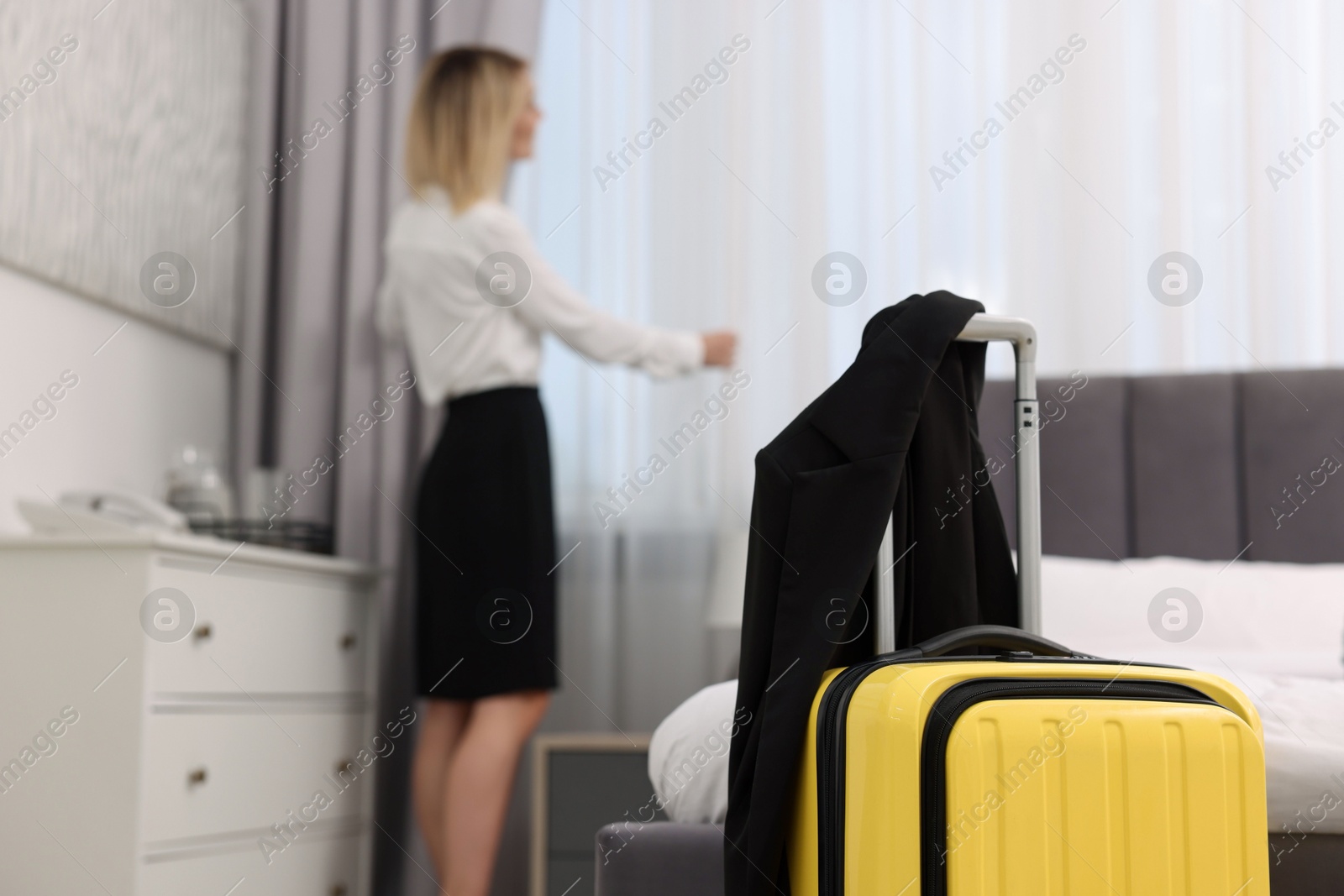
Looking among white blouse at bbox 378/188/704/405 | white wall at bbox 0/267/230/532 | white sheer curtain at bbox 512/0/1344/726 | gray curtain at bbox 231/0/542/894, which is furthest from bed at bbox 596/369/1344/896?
white wall at bbox 0/267/230/532

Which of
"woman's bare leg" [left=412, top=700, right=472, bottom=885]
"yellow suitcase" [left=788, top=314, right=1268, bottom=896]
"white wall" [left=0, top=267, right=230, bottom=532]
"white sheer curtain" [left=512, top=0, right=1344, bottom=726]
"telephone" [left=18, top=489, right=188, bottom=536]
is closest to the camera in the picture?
"yellow suitcase" [left=788, top=314, right=1268, bottom=896]

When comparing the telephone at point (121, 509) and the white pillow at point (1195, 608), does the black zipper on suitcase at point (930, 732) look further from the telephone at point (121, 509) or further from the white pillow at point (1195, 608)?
the telephone at point (121, 509)

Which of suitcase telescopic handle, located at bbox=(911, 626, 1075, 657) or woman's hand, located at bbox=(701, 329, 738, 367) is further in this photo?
woman's hand, located at bbox=(701, 329, 738, 367)

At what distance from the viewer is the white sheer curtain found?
8.64ft

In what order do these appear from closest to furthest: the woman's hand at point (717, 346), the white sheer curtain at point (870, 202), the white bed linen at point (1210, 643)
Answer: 1. the white bed linen at point (1210, 643)
2. the woman's hand at point (717, 346)
3. the white sheer curtain at point (870, 202)

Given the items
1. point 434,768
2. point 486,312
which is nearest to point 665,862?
point 434,768

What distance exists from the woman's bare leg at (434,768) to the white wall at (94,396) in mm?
752

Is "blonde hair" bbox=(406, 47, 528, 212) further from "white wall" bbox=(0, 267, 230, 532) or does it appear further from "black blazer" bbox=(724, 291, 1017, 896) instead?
"black blazer" bbox=(724, 291, 1017, 896)

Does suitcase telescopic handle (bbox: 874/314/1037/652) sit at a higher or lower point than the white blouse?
lower

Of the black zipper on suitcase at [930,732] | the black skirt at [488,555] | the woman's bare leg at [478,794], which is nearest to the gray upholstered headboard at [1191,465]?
the black skirt at [488,555]

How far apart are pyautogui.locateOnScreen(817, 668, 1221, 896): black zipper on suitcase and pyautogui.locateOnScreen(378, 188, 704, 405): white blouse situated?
1.43 meters

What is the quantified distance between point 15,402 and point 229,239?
874 mm

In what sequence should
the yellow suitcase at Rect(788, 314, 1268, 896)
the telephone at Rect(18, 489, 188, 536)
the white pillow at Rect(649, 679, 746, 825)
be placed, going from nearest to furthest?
1. the yellow suitcase at Rect(788, 314, 1268, 896)
2. the white pillow at Rect(649, 679, 746, 825)
3. the telephone at Rect(18, 489, 188, 536)

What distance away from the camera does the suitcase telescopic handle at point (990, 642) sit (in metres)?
0.98
